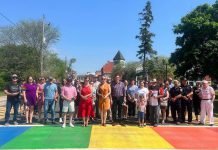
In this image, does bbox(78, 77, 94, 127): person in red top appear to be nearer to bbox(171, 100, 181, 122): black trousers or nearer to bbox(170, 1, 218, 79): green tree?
bbox(171, 100, 181, 122): black trousers

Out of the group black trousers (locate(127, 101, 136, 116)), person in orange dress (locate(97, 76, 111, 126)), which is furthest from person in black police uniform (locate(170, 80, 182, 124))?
person in orange dress (locate(97, 76, 111, 126))

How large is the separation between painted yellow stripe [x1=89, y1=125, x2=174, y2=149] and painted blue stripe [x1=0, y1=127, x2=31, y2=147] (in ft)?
8.34

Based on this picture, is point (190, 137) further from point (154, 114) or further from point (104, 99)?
point (104, 99)

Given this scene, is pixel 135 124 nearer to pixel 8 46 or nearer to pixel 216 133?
pixel 216 133

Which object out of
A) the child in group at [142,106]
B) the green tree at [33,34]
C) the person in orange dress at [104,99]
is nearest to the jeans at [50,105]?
the person in orange dress at [104,99]

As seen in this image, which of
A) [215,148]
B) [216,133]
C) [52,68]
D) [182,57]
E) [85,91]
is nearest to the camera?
[215,148]

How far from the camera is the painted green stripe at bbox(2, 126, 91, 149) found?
10.6 metres

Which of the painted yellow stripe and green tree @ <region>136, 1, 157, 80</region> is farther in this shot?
green tree @ <region>136, 1, 157, 80</region>

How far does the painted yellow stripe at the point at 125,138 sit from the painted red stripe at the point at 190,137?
0.30m

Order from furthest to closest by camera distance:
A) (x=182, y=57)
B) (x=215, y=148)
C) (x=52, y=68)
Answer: (x=52, y=68) → (x=182, y=57) → (x=215, y=148)

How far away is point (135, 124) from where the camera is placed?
15.5 metres

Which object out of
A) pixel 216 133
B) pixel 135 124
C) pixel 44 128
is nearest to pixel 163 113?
pixel 135 124

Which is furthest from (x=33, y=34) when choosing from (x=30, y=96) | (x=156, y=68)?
(x=30, y=96)

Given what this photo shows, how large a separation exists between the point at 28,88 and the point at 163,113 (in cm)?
580
